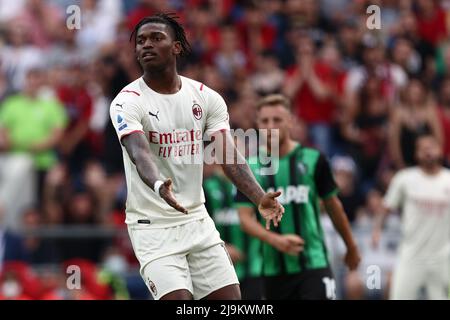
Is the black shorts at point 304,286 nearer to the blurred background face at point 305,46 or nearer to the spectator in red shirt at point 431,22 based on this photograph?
the blurred background face at point 305,46

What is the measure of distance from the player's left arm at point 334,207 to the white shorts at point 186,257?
2.01 meters

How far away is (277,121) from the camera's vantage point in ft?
32.0

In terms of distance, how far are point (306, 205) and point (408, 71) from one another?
7.64m

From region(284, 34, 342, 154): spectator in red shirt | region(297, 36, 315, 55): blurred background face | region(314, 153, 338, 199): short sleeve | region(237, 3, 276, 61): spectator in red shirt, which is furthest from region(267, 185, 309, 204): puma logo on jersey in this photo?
region(237, 3, 276, 61): spectator in red shirt

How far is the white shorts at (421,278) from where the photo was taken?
13.9 metres

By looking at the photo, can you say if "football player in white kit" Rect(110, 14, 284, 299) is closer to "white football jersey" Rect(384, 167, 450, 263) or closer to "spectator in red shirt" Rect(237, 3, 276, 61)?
"white football jersey" Rect(384, 167, 450, 263)

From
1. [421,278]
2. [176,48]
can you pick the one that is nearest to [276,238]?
[176,48]

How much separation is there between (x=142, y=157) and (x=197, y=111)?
0.67 meters

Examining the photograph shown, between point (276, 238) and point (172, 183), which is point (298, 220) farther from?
point (172, 183)

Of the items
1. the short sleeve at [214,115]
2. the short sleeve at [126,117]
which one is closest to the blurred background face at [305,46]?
the short sleeve at [214,115]
